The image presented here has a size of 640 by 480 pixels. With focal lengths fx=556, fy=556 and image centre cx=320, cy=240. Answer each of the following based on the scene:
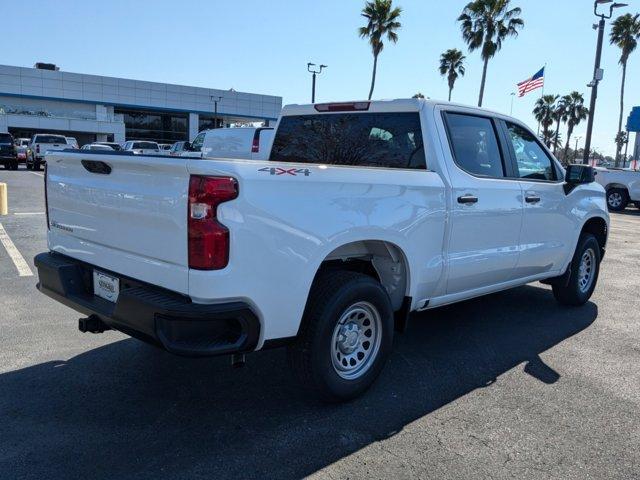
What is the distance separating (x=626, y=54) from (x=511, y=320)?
44.2 m

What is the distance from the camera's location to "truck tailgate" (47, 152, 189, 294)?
291cm

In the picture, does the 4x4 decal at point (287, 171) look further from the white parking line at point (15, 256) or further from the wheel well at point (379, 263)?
the white parking line at point (15, 256)

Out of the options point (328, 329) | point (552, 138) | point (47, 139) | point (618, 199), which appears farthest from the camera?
point (552, 138)

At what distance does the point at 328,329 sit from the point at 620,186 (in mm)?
19041

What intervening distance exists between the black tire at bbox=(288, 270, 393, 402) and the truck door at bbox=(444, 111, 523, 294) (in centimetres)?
96

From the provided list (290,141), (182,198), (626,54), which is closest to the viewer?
(182,198)

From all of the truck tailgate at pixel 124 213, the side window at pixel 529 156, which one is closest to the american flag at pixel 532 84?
the side window at pixel 529 156

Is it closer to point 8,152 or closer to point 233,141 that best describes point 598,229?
point 233,141

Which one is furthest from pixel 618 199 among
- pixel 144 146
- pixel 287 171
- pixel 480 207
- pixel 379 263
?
pixel 144 146

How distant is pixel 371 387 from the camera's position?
3932 millimetres

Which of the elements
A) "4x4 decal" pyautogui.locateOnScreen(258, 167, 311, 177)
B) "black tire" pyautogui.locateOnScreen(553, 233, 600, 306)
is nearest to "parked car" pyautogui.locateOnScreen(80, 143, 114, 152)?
"4x4 decal" pyautogui.locateOnScreen(258, 167, 311, 177)

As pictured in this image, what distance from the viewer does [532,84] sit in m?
22.4

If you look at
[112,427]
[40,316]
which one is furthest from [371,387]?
[40,316]

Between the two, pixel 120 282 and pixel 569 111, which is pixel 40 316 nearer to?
pixel 120 282
